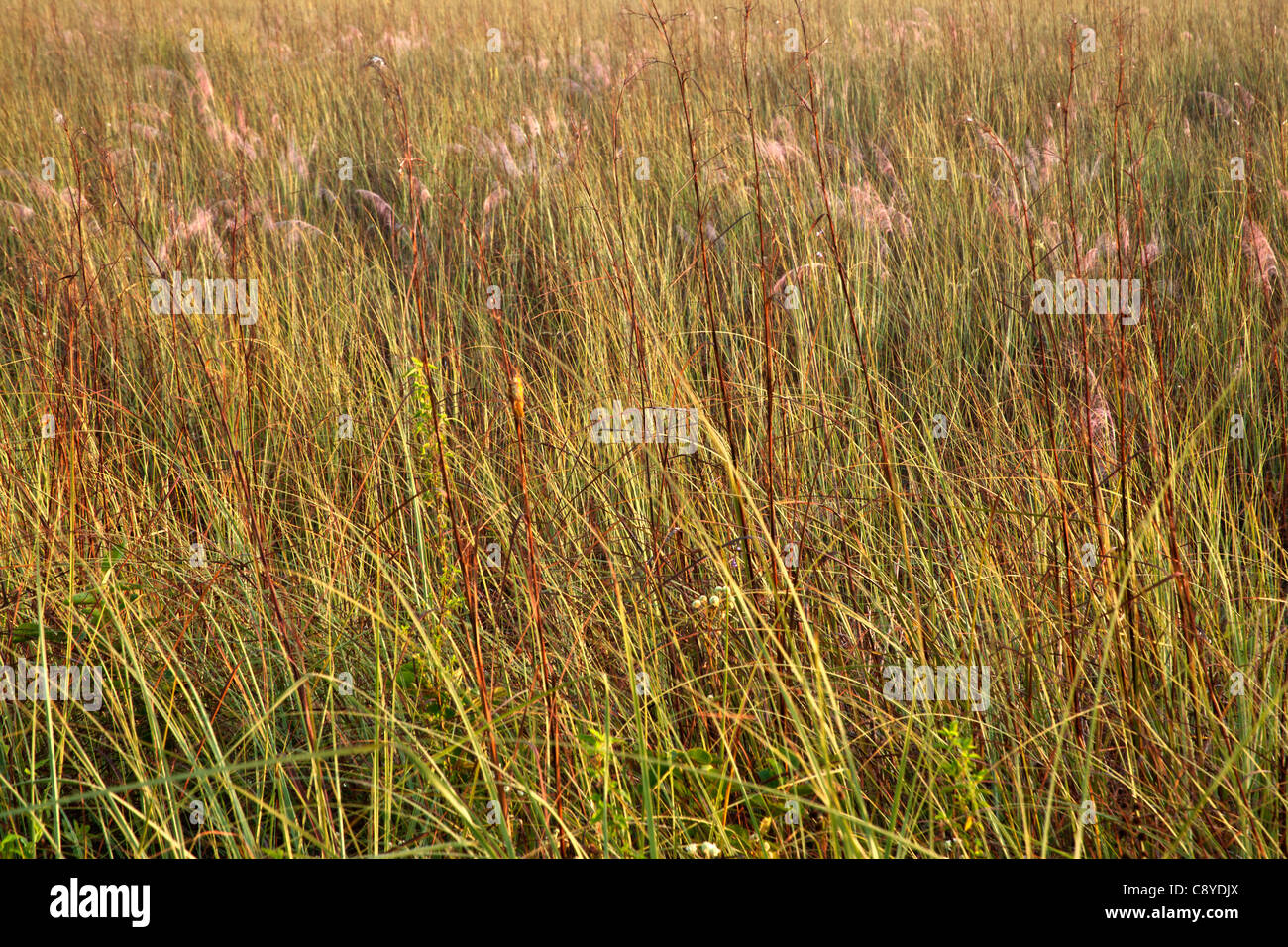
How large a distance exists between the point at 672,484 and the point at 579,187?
1926 millimetres

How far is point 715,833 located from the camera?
52.2 inches

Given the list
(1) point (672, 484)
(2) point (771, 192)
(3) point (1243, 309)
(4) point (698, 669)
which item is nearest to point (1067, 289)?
(3) point (1243, 309)

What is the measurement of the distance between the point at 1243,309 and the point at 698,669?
1.88 metres

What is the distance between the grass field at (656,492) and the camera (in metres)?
1.36

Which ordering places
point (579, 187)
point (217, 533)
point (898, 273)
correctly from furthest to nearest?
point (579, 187), point (898, 273), point (217, 533)

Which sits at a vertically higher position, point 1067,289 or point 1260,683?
point 1067,289

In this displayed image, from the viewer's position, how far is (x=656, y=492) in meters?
2.06

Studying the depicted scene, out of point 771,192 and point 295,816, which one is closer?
point 295,816

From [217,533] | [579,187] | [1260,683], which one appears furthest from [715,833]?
[579,187]

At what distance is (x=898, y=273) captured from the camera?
310 cm

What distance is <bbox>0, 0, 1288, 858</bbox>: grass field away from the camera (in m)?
1.36
